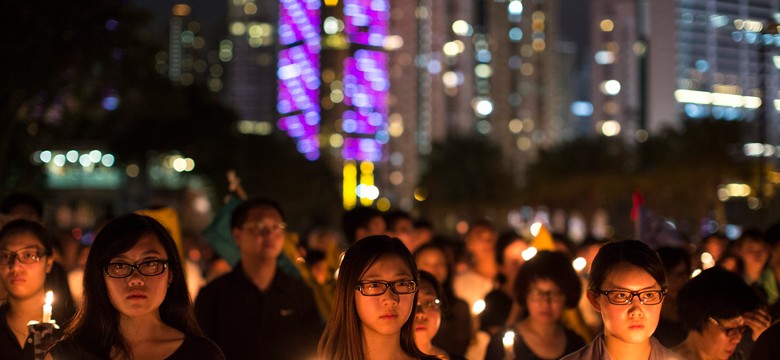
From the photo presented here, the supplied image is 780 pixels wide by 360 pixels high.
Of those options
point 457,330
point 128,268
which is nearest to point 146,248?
point 128,268

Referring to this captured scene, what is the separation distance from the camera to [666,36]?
64.7m

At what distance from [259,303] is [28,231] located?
1707mm

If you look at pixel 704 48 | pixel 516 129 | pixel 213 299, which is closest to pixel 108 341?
pixel 213 299

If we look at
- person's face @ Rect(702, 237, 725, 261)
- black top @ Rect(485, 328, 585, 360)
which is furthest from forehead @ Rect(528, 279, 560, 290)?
person's face @ Rect(702, 237, 725, 261)

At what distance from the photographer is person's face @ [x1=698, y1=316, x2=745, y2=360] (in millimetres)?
5230

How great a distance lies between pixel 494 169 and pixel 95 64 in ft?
179

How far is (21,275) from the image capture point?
18.4 feet

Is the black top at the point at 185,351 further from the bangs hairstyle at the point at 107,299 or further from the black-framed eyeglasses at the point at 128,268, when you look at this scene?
the black-framed eyeglasses at the point at 128,268

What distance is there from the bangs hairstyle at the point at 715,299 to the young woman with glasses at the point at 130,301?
7.78 ft

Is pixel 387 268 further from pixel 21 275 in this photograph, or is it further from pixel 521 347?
pixel 21 275

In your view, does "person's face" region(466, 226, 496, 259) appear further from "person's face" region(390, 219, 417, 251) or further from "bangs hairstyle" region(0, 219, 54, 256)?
"bangs hairstyle" region(0, 219, 54, 256)

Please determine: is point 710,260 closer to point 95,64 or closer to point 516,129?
point 95,64

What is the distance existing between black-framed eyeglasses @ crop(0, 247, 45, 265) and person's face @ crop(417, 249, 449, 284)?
3.16 m

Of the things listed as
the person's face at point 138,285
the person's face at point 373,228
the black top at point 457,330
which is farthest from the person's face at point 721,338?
the person's face at point 373,228
